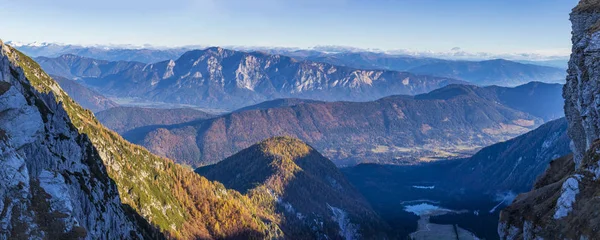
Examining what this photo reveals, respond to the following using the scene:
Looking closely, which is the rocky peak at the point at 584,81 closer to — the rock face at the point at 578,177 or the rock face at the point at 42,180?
the rock face at the point at 578,177

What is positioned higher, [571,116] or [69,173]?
[571,116]

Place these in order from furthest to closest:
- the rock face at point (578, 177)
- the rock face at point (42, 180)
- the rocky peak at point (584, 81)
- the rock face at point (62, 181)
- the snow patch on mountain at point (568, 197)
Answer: the rocky peak at point (584, 81)
the rock face at point (62, 181)
the rock face at point (42, 180)
the snow patch on mountain at point (568, 197)
the rock face at point (578, 177)

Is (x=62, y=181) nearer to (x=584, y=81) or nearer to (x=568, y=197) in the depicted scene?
(x=568, y=197)

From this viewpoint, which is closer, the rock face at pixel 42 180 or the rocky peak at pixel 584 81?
the rock face at pixel 42 180

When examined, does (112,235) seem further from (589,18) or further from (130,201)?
(589,18)

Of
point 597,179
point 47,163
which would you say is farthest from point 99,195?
point 597,179

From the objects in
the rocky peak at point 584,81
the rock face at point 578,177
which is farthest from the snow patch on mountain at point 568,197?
the rocky peak at point 584,81
